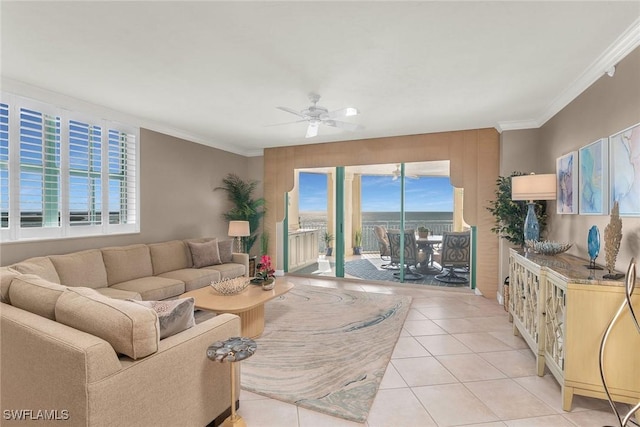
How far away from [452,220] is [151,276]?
16.6ft

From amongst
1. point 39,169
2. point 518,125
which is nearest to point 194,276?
point 39,169

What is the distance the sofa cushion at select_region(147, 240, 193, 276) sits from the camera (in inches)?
175

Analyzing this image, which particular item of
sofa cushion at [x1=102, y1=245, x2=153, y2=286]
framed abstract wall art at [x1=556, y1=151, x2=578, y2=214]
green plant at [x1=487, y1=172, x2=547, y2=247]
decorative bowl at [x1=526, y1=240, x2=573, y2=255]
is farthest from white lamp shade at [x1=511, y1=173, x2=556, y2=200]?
sofa cushion at [x1=102, y1=245, x2=153, y2=286]

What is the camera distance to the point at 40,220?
3484 mm

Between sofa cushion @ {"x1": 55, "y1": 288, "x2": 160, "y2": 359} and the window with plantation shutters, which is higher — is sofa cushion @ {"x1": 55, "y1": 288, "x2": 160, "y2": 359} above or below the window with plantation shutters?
below

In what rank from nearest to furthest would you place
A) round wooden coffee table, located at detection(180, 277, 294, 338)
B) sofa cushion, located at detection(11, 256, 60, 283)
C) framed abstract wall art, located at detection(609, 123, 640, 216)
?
framed abstract wall art, located at detection(609, 123, 640, 216)
sofa cushion, located at detection(11, 256, 60, 283)
round wooden coffee table, located at detection(180, 277, 294, 338)

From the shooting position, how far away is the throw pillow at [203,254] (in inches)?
192

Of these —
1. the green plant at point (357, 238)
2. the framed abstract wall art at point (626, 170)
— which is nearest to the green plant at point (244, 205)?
the green plant at point (357, 238)

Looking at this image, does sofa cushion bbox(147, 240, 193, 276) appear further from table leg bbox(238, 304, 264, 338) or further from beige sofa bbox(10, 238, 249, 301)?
table leg bbox(238, 304, 264, 338)

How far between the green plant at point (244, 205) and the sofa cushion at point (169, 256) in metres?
1.55

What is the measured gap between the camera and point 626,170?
94.1 inches

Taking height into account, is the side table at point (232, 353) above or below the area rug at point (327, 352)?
above

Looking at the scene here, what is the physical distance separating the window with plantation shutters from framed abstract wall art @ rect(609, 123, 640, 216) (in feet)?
17.9

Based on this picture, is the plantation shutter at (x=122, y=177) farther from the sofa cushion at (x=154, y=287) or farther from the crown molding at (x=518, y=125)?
the crown molding at (x=518, y=125)
